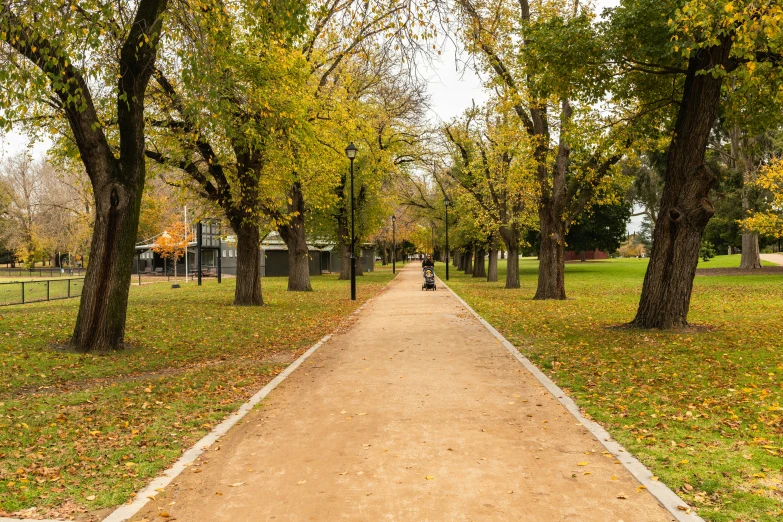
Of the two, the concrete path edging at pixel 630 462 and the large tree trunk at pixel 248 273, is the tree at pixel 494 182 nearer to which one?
the large tree trunk at pixel 248 273

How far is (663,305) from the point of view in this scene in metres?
11.9

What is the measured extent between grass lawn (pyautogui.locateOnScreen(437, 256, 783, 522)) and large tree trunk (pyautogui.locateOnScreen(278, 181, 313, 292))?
1318 centimetres

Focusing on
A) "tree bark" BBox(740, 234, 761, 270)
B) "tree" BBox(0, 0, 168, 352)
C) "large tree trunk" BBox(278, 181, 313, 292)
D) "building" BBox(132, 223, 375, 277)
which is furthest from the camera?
"building" BBox(132, 223, 375, 277)

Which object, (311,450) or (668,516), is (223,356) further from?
(668,516)

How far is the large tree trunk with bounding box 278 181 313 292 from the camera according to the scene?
85.6 feet

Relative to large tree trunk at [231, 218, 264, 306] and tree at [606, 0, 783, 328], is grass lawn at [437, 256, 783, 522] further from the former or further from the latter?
large tree trunk at [231, 218, 264, 306]

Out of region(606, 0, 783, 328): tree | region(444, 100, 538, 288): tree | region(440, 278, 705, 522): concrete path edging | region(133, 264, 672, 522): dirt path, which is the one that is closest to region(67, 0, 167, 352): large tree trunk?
region(133, 264, 672, 522): dirt path

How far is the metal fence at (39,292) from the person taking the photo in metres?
22.4

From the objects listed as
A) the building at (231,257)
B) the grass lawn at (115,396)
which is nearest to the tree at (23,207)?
the building at (231,257)

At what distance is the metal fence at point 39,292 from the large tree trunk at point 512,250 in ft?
61.4

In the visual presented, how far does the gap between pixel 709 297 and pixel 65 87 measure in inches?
833

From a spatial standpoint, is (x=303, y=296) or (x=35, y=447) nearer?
(x=35, y=447)

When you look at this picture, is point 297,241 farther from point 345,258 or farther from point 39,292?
point 345,258

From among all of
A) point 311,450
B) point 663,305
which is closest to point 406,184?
point 663,305
